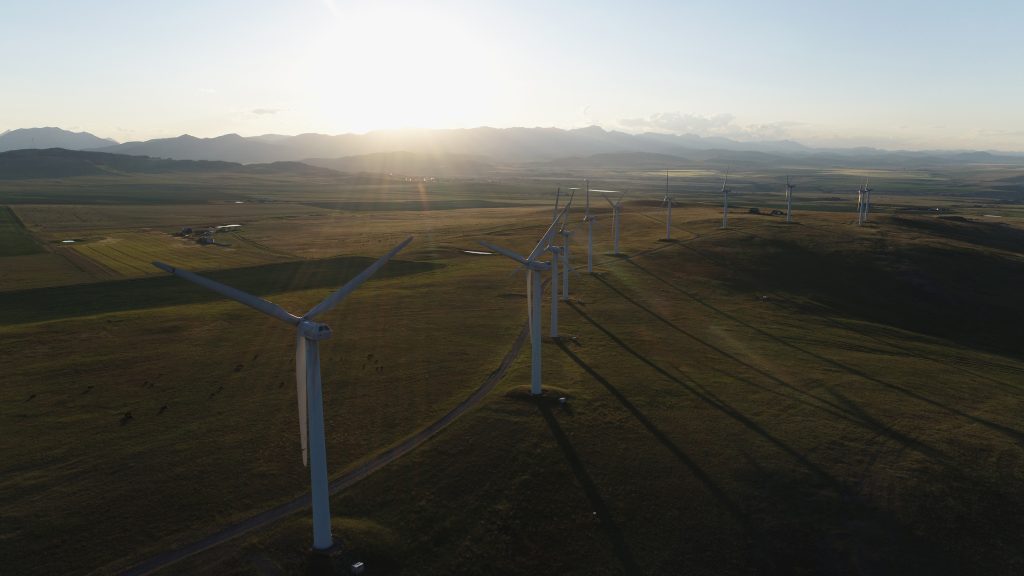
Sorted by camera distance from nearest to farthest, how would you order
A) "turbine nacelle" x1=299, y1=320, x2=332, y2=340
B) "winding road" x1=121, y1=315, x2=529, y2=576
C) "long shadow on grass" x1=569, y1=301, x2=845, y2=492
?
"turbine nacelle" x1=299, y1=320, x2=332, y2=340 < "winding road" x1=121, y1=315, x2=529, y2=576 < "long shadow on grass" x1=569, y1=301, x2=845, y2=492

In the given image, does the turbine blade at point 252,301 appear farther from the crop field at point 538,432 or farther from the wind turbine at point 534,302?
the wind turbine at point 534,302

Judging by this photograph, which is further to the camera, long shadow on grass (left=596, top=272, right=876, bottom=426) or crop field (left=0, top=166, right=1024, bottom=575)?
long shadow on grass (left=596, top=272, right=876, bottom=426)

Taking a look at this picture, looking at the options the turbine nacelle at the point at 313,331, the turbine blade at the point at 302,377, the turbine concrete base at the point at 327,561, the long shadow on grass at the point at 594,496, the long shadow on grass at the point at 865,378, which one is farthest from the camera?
the long shadow on grass at the point at 865,378

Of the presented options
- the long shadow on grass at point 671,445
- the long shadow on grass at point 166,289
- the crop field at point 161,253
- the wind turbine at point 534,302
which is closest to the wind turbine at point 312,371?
the wind turbine at point 534,302

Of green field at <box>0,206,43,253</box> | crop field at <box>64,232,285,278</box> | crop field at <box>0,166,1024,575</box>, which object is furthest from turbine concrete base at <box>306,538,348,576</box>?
green field at <box>0,206,43,253</box>

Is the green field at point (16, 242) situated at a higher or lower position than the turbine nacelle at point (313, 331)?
lower

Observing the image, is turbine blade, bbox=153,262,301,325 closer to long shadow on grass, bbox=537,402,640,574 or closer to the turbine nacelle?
the turbine nacelle
